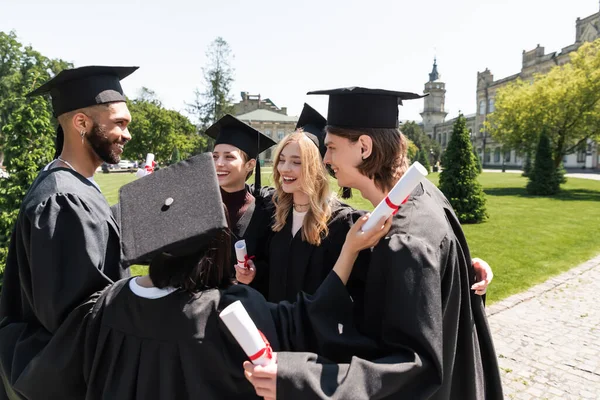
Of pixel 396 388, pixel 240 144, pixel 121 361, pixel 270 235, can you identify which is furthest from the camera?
pixel 240 144

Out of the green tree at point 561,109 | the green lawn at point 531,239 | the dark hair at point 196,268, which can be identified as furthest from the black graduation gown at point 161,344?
the green tree at point 561,109

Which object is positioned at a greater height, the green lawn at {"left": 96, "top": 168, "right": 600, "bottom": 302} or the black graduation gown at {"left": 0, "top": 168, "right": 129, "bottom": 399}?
the black graduation gown at {"left": 0, "top": 168, "right": 129, "bottom": 399}

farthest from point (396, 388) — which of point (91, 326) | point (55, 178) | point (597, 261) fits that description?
point (597, 261)

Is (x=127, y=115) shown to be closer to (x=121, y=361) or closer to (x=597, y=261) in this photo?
(x=121, y=361)

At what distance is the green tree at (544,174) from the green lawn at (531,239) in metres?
3.09

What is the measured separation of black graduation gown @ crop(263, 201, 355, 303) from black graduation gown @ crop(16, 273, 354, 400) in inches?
44.8

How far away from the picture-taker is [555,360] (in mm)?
4598

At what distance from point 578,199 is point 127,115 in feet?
71.1

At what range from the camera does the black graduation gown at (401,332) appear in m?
1.44

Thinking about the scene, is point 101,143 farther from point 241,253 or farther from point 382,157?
point 382,157

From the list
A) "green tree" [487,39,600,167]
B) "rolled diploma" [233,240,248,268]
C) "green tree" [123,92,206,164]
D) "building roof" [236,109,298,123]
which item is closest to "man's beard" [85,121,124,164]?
"rolled diploma" [233,240,248,268]

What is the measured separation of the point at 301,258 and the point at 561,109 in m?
25.1

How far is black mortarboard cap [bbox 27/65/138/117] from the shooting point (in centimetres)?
249

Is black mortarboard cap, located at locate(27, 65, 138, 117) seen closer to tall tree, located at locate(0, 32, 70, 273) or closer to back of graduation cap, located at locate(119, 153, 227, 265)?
back of graduation cap, located at locate(119, 153, 227, 265)
